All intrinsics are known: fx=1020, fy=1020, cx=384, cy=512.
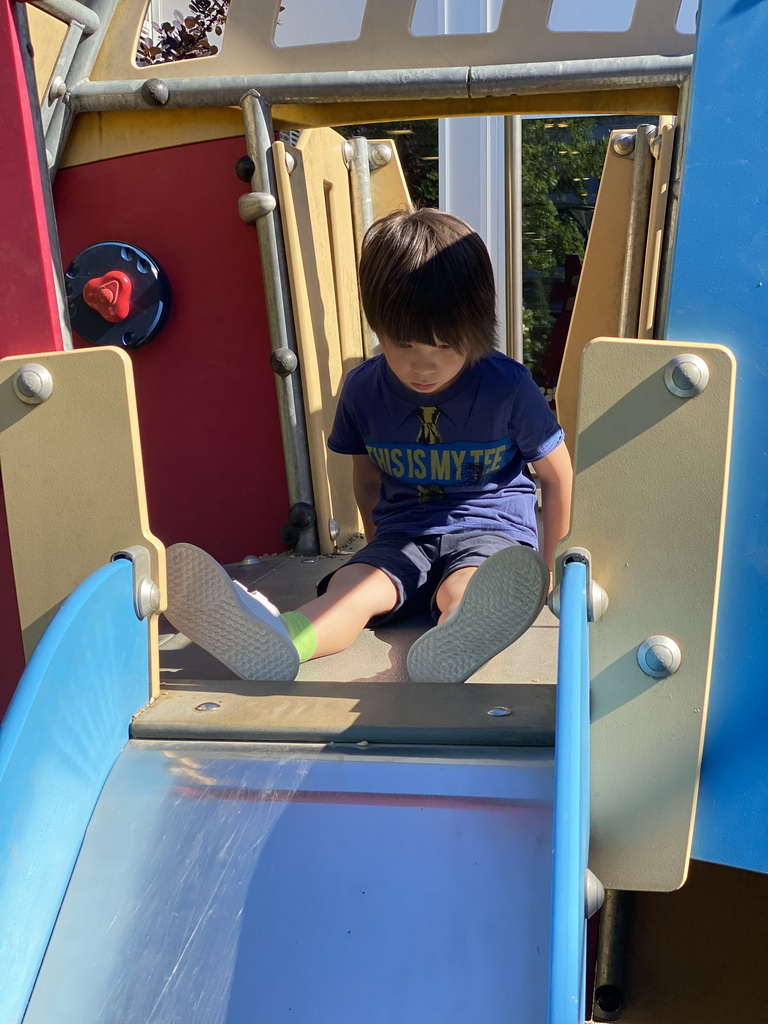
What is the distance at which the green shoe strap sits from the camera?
5.01 feet

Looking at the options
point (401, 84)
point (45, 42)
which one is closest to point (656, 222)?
point (401, 84)

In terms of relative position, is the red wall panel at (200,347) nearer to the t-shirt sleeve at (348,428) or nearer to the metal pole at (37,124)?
the t-shirt sleeve at (348,428)

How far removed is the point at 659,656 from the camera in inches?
41.1

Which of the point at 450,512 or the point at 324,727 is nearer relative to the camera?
the point at 324,727

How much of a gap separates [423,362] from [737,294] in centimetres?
79

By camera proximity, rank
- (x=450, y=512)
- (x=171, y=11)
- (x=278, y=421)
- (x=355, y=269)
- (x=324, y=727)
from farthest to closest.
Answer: (x=171, y=11) < (x=355, y=269) < (x=278, y=421) < (x=450, y=512) < (x=324, y=727)

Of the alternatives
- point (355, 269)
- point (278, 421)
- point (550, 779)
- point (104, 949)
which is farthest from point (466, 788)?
point (355, 269)

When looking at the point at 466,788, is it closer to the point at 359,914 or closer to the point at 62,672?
the point at 359,914

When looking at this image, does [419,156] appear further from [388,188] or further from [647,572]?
[647,572]

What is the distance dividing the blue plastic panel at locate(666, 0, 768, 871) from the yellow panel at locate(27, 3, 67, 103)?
1.60 meters

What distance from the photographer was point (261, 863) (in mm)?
1048

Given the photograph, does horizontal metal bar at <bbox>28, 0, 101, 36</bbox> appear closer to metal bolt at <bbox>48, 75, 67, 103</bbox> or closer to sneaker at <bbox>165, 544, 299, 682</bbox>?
metal bolt at <bbox>48, 75, 67, 103</bbox>

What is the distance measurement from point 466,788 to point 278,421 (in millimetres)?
1377

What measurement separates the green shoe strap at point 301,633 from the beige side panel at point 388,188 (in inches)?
52.7
